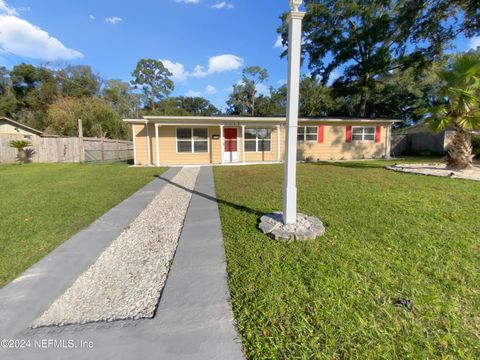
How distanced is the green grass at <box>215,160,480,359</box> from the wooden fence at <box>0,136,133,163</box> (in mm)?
14557

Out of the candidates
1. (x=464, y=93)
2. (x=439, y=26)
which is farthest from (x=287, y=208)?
(x=439, y=26)

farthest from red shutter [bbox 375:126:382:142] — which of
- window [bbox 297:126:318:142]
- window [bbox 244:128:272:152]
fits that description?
window [bbox 244:128:272:152]

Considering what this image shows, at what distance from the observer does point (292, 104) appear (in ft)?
10.5

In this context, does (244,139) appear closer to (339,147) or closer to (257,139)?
(257,139)

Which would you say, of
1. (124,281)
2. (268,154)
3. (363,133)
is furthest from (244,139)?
(124,281)

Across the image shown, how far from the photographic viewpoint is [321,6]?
58.2 ft

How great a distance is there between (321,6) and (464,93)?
15.1 meters

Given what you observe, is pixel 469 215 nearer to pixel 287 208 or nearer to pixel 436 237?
pixel 436 237

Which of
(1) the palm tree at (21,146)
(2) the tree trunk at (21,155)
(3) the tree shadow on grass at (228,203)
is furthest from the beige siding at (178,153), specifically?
(2) the tree trunk at (21,155)

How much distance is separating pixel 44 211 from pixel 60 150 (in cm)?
1310

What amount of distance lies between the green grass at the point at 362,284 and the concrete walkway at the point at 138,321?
19 centimetres

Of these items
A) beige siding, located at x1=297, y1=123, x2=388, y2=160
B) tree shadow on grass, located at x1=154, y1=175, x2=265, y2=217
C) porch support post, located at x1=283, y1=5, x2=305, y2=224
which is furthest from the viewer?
beige siding, located at x1=297, y1=123, x2=388, y2=160

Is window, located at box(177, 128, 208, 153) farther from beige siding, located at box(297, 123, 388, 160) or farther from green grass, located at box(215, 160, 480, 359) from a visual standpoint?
green grass, located at box(215, 160, 480, 359)

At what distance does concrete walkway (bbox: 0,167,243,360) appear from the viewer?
153cm
